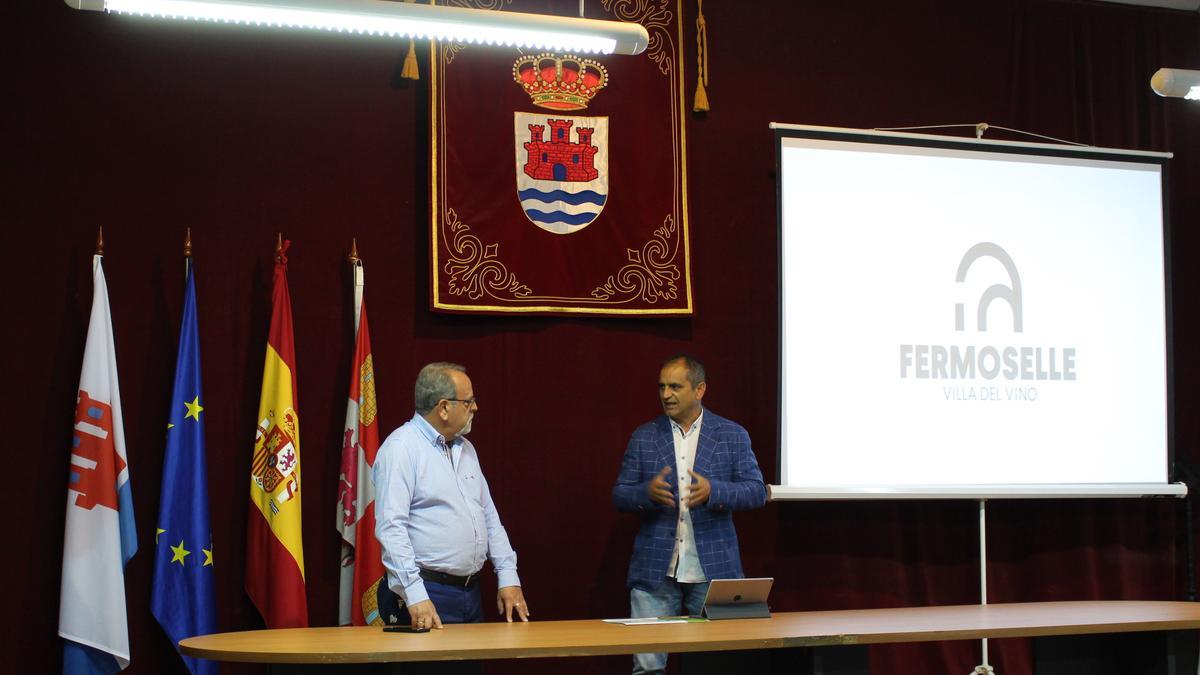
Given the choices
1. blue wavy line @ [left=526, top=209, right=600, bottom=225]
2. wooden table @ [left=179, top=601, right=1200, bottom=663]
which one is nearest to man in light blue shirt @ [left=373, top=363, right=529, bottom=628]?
wooden table @ [left=179, top=601, right=1200, bottom=663]

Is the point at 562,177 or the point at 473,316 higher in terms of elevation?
the point at 562,177

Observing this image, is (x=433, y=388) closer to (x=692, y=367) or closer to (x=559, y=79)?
(x=692, y=367)

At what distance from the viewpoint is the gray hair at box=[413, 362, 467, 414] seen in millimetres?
4180

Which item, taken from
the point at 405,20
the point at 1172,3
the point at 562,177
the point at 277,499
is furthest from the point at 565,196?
the point at 1172,3

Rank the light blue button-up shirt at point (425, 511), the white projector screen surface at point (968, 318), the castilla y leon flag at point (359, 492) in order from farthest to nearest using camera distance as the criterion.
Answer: the white projector screen surface at point (968, 318) < the castilla y leon flag at point (359, 492) < the light blue button-up shirt at point (425, 511)

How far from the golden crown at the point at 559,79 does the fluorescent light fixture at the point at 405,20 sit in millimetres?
1117

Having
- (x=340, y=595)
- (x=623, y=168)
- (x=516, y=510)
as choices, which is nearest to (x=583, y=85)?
(x=623, y=168)

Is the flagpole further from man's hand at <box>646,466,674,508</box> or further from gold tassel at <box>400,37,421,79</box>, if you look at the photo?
man's hand at <box>646,466,674,508</box>

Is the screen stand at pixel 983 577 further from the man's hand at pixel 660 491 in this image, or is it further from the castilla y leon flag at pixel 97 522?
the castilla y leon flag at pixel 97 522

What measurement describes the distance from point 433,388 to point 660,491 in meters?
0.95

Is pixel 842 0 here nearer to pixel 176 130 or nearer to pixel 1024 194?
pixel 1024 194

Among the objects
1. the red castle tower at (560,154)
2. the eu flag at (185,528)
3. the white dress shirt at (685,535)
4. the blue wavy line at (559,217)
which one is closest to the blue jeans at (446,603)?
the white dress shirt at (685,535)

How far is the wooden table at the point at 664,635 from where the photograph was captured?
11.0 ft

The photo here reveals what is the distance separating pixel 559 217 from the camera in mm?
5523
